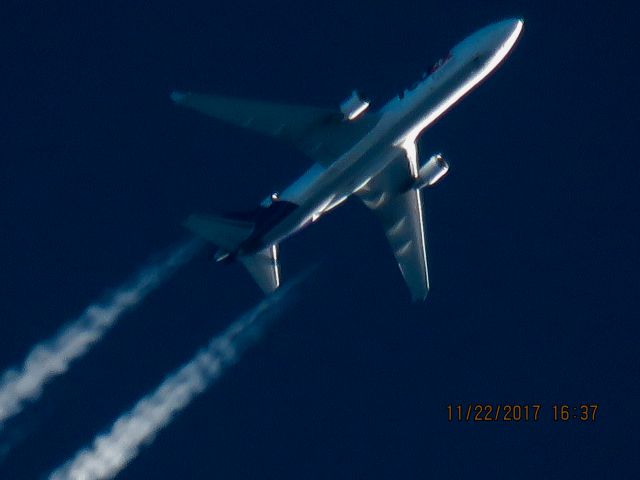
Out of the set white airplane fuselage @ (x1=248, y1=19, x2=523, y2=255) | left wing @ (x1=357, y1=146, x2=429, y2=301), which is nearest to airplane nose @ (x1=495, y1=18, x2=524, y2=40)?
white airplane fuselage @ (x1=248, y1=19, x2=523, y2=255)

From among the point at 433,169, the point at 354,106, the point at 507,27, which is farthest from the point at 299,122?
the point at 507,27

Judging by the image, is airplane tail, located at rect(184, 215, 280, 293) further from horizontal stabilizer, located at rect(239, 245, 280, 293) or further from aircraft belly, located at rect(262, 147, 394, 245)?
aircraft belly, located at rect(262, 147, 394, 245)

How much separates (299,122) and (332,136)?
6.19 ft

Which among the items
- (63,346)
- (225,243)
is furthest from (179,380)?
(225,243)

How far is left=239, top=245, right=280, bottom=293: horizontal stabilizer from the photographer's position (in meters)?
70.6

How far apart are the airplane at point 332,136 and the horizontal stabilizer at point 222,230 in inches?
1.9

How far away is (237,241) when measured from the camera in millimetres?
69312

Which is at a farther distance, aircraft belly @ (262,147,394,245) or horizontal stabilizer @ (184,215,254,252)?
horizontal stabilizer @ (184,215,254,252)

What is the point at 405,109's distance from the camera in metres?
67.6

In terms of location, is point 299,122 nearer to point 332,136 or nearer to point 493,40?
point 332,136

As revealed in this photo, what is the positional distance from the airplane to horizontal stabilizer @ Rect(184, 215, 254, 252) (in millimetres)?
49

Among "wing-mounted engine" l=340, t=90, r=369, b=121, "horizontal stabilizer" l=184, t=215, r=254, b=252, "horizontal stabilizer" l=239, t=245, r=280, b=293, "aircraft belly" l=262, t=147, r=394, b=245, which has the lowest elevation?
"horizontal stabilizer" l=239, t=245, r=280, b=293

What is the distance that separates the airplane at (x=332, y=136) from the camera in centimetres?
6769

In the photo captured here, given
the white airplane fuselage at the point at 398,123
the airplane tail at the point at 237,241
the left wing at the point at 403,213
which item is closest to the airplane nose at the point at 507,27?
the white airplane fuselage at the point at 398,123
